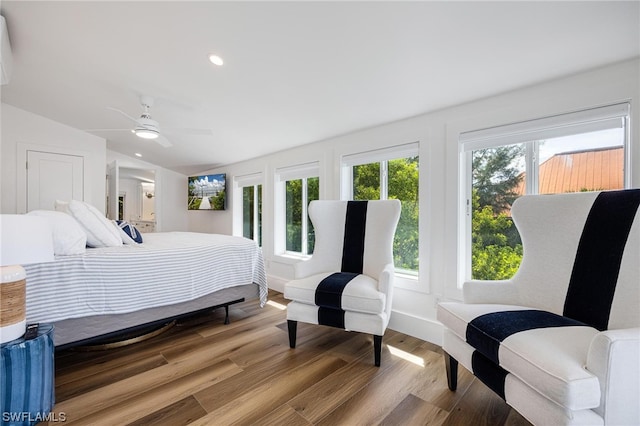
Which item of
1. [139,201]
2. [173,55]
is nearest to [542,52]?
[173,55]

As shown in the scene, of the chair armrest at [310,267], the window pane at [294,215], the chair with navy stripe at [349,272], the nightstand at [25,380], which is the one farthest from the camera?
the window pane at [294,215]

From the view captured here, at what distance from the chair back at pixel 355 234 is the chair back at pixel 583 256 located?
A: 3.03ft

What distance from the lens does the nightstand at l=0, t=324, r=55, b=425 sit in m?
1.16

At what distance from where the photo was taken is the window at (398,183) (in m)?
2.57

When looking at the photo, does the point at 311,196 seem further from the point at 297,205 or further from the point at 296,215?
the point at 296,215

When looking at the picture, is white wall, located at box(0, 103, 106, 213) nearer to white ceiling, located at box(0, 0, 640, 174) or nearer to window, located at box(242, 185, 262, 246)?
white ceiling, located at box(0, 0, 640, 174)

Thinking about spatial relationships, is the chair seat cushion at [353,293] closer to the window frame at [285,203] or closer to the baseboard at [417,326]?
the baseboard at [417,326]

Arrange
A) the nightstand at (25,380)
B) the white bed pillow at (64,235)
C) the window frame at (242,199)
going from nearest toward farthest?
the nightstand at (25,380) → the white bed pillow at (64,235) → the window frame at (242,199)

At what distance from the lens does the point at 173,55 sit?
214cm

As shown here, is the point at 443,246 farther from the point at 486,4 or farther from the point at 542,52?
the point at 486,4

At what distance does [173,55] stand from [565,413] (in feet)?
10.1

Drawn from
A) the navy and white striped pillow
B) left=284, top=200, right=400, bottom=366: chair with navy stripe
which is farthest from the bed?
left=284, top=200, right=400, bottom=366: chair with navy stripe

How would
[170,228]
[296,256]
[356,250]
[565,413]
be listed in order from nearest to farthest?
[565,413] → [356,250] → [296,256] → [170,228]

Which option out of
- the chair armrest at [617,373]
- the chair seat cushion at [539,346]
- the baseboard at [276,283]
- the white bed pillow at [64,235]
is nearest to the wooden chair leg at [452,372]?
the chair seat cushion at [539,346]
